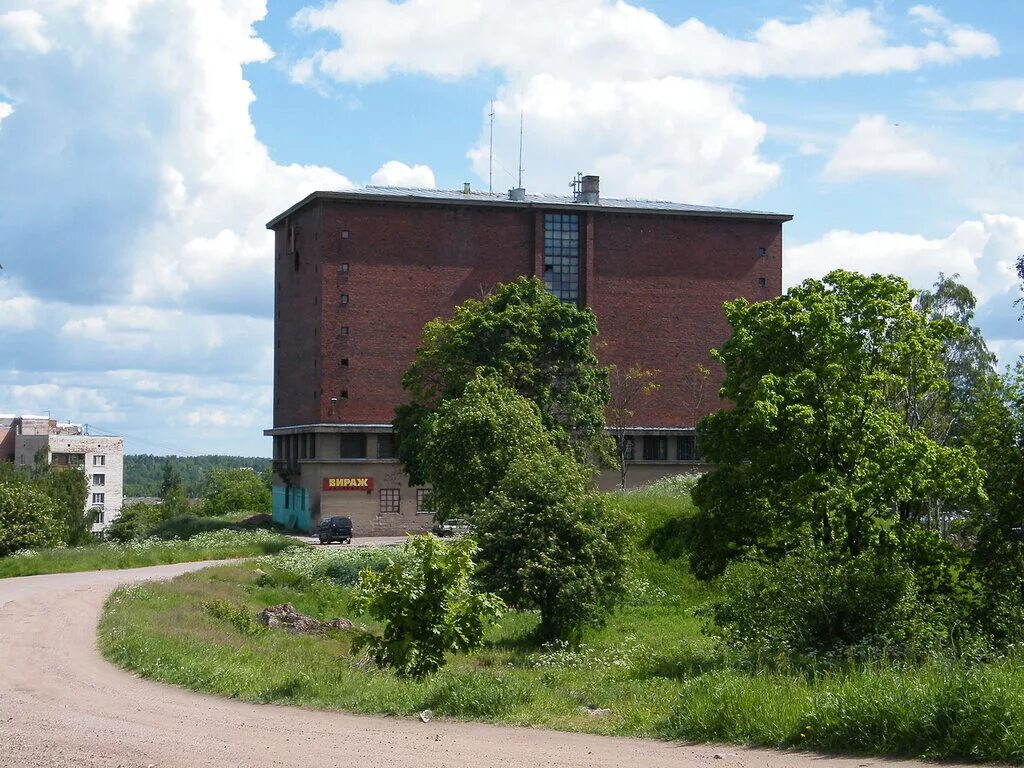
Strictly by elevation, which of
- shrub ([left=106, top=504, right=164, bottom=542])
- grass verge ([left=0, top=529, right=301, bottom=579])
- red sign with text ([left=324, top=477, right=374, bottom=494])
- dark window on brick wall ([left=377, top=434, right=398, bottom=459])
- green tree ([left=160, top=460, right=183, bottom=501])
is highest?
dark window on brick wall ([left=377, top=434, right=398, bottom=459])

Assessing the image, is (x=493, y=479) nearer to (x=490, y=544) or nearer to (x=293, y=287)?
(x=490, y=544)

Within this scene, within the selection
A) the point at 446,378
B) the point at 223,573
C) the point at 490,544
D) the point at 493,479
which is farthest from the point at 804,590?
the point at 446,378

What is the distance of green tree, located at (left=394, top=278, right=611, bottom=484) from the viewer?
193 ft

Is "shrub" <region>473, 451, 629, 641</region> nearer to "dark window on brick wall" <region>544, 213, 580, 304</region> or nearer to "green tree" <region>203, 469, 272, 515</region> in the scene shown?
Answer: "dark window on brick wall" <region>544, 213, 580, 304</region>

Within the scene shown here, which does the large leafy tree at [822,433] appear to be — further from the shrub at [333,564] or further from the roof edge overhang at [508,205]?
the roof edge overhang at [508,205]

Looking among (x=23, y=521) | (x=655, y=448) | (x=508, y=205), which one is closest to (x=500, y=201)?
(x=508, y=205)

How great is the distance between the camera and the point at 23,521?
5422 cm

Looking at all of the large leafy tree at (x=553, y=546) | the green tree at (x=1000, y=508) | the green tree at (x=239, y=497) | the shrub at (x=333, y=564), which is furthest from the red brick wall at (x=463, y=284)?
the green tree at (x=1000, y=508)

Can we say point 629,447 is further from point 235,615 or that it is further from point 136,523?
point 235,615

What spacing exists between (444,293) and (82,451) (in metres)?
87.0

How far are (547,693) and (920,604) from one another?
9847 millimetres

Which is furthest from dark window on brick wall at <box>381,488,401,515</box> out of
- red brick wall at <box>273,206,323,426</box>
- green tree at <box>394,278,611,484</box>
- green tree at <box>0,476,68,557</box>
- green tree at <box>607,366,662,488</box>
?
green tree at <box>0,476,68,557</box>

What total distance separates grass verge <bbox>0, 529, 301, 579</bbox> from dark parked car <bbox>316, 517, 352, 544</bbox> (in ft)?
17.5

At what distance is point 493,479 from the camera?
44.0 meters
